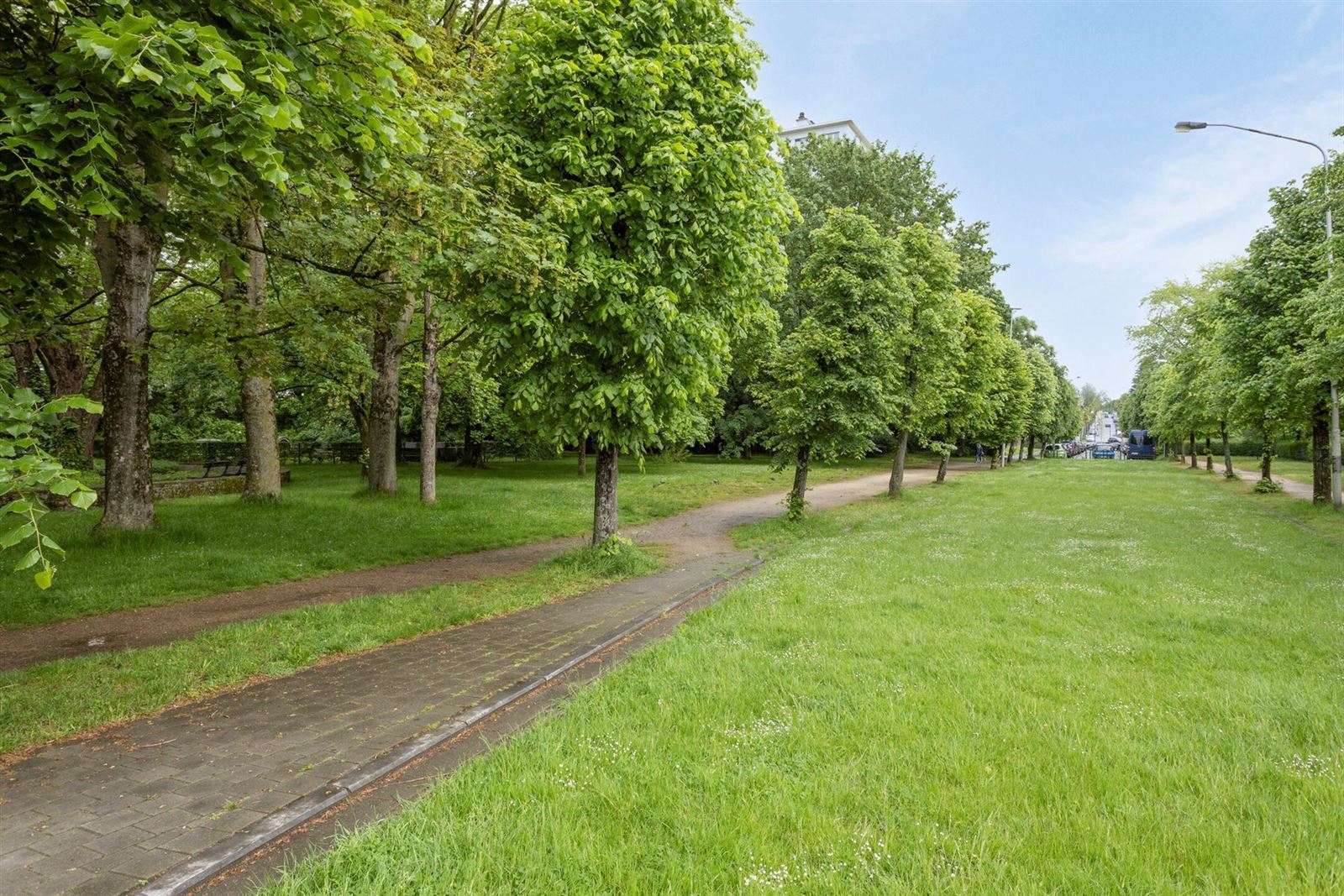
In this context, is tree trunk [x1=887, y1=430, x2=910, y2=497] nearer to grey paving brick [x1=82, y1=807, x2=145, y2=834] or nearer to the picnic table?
grey paving brick [x1=82, y1=807, x2=145, y2=834]

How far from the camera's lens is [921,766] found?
365 cm

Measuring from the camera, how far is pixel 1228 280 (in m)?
19.2

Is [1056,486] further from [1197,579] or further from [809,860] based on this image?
[809,860]

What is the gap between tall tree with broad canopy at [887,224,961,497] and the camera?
21562mm

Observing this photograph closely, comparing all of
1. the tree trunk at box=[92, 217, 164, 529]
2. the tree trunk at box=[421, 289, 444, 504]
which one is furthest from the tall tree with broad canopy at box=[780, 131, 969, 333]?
the tree trunk at box=[92, 217, 164, 529]

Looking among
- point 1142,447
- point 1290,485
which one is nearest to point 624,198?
point 1290,485

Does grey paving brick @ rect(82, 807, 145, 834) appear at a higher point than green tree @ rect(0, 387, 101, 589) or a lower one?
lower

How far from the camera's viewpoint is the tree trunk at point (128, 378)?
10234 millimetres

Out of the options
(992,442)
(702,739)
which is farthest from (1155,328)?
(702,739)

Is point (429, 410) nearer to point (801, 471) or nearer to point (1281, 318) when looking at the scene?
point (801, 471)

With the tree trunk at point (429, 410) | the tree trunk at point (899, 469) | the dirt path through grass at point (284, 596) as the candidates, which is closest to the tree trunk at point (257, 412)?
the tree trunk at point (429, 410)

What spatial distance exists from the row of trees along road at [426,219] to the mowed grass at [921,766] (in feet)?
9.40

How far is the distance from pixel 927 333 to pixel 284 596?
20206 mm

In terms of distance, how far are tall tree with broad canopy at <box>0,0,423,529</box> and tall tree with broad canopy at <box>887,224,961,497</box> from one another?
19.1 meters
